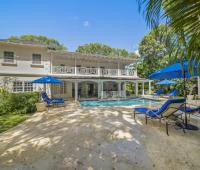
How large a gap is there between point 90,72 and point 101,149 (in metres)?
18.0

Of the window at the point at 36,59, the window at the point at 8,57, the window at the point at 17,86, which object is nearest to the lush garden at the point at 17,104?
the window at the point at 17,86

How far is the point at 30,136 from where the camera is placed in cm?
639

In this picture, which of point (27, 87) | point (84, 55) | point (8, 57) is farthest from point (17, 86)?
point (84, 55)

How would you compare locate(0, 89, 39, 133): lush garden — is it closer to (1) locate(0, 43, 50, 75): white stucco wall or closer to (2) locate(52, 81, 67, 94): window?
(1) locate(0, 43, 50, 75): white stucco wall

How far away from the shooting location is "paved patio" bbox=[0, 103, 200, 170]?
4.04 metres

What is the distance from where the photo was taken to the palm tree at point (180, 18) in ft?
4.26

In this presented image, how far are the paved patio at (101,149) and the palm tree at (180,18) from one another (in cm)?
327

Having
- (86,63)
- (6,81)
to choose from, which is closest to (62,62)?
(86,63)

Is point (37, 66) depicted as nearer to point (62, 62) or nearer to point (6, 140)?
point (62, 62)

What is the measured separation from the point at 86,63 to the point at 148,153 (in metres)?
20.2

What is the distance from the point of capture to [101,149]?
4930 millimetres

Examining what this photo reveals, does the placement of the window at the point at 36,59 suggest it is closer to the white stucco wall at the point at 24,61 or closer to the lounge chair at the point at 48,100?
the white stucco wall at the point at 24,61

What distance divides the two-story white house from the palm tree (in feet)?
59.7

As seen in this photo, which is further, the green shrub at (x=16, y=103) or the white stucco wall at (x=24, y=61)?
the white stucco wall at (x=24, y=61)
